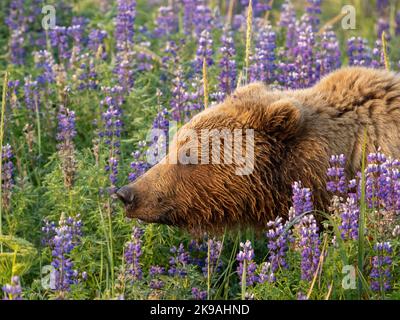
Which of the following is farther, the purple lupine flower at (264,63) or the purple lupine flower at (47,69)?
the purple lupine flower at (47,69)

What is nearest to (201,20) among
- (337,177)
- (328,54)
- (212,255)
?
(328,54)

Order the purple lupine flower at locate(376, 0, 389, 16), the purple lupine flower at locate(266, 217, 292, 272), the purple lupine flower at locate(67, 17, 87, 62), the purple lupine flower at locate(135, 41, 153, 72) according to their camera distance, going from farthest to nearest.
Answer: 1. the purple lupine flower at locate(376, 0, 389, 16)
2. the purple lupine flower at locate(135, 41, 153, 72)
3. the purple lupine flower at locate(67, 17, 87, 62)
4. the purple lupine flower at locate(266, 217, 292, 272)

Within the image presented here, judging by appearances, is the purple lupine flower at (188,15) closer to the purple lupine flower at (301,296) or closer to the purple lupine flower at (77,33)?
the purple lupine flower at (77,33)

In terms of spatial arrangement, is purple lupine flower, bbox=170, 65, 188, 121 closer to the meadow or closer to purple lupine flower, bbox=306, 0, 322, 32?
the meadow

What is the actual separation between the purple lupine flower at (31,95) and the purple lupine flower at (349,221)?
3.38 meters

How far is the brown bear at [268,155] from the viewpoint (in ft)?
19.2

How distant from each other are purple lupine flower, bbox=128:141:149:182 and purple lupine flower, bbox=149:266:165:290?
821 mm

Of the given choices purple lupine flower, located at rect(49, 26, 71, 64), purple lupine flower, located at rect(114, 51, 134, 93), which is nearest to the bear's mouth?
purple lupine flower, located at rect(114, 51, 134, 93)

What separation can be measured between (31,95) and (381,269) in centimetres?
374

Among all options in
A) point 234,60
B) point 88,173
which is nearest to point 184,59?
point 234,60

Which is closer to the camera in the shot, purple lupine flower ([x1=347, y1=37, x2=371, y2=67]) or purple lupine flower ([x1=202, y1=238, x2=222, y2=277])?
purple lupine flower ([x1=202, y1=238, x2=222, y2=277])

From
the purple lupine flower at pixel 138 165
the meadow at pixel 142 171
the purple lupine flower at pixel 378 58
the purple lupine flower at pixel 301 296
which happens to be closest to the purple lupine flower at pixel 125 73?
the meadow at pixel 142 171

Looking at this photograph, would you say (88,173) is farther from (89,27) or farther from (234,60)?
(89,27)

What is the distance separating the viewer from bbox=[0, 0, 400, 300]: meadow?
5.01 m
